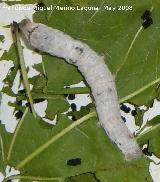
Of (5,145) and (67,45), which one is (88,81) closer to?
(67,45)

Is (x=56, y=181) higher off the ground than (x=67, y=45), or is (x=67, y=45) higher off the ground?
(x=67, y=45)

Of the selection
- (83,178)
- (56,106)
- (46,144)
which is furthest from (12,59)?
(83,178)

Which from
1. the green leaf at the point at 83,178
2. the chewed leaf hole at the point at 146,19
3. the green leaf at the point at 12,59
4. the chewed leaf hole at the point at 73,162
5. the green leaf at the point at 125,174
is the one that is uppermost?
the chewed leaf hole at the point at 146,19

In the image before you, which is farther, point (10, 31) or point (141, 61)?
point (10, 31)

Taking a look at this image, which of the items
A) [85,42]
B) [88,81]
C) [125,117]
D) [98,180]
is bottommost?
[98,180]

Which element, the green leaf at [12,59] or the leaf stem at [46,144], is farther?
the green leaf at [12,59]

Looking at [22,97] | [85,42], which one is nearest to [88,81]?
[85,42]

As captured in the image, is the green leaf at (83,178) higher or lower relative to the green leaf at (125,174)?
lower

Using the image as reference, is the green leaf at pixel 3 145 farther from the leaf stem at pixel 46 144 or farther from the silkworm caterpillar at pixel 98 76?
the silkworm caterpillar at pixel 98 76

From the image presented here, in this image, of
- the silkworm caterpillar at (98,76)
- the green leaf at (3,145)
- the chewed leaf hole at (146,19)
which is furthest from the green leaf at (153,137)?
the green leaf at (3,145)
